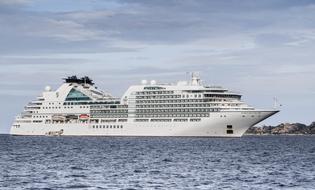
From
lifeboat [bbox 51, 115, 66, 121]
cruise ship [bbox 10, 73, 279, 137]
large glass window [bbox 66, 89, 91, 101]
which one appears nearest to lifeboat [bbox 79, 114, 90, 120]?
cruise ship [bbox 10, 73, 279, 137]

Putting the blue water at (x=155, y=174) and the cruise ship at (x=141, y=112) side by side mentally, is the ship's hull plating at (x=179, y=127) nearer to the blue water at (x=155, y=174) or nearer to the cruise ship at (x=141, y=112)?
the cruise ship at (x=141, y=112)

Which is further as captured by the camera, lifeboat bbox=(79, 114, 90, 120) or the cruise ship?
lifeboat bbox=(79, 114, 90, 120)

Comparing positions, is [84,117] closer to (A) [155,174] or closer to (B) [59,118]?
(B) [59,118]

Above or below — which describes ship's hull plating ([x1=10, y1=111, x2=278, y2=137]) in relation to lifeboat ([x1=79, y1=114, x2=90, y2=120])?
below

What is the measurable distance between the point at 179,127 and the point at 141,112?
1256 cm

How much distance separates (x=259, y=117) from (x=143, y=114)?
28.2 m

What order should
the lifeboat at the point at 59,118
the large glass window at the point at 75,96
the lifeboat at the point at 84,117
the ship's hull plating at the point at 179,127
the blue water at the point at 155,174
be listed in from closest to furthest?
1. the blue water at the point at 155,174
2. the ship's hull plating at the point at 179,127
3. the lifeboat at the point at 84,117
4. the lifeboat at the point at 59,118
5. the large glass window at the point at 75,96

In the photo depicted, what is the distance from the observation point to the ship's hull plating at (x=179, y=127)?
5837 inches

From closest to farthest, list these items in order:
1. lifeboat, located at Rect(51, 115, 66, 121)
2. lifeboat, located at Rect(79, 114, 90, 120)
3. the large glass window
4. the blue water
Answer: the blue water → lifeboat, located at Rect(79, 114, 90, 120) → lifeboat, located at Rect(51, 115, 66, 121) → the large glass window

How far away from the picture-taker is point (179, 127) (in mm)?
153375

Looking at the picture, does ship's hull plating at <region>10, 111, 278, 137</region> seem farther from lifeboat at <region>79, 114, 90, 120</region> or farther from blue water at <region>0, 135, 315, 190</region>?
blue water at <region>0, 135, 315, 190</region>

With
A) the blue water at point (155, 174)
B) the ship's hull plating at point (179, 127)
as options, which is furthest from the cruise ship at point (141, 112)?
the blue water at point (155, 174)

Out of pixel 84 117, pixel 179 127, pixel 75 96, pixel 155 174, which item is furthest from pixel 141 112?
pixel 155 174

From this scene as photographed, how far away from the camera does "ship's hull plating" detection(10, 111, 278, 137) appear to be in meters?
148
